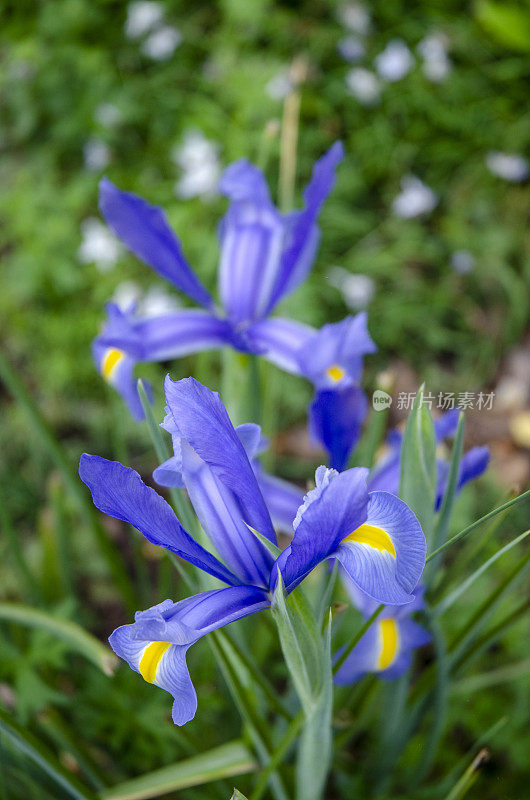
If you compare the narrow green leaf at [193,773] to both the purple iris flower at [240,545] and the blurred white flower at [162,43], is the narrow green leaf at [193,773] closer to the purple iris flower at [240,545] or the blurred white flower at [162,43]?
the purple iris flower at [240,545]

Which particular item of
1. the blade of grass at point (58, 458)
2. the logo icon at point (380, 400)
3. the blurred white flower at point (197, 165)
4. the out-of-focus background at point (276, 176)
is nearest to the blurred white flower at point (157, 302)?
the out-of-focus background at point (276, 176)

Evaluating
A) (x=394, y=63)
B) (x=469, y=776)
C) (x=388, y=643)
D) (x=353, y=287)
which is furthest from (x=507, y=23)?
(x=469, y=776)

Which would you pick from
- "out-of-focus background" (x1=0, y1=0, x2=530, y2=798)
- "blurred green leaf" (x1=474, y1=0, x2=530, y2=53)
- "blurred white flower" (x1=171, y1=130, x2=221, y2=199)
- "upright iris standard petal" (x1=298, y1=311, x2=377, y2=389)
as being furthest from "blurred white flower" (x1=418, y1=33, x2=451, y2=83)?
"upright iris standard petal" (x1=298, y1=311, x2=377, y2=389)

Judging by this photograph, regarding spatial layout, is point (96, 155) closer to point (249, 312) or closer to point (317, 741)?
point (249, 312)

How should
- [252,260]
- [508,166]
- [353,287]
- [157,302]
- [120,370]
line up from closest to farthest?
[120,370], [252,260], [157,302], [353,287], [508,166]

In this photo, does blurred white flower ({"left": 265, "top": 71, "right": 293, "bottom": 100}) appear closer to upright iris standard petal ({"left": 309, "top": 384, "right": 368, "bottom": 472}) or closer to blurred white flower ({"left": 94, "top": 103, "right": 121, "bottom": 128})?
blurred white flower ({"left": 94, "top": 103, "right": 121, "bottom": 128})
